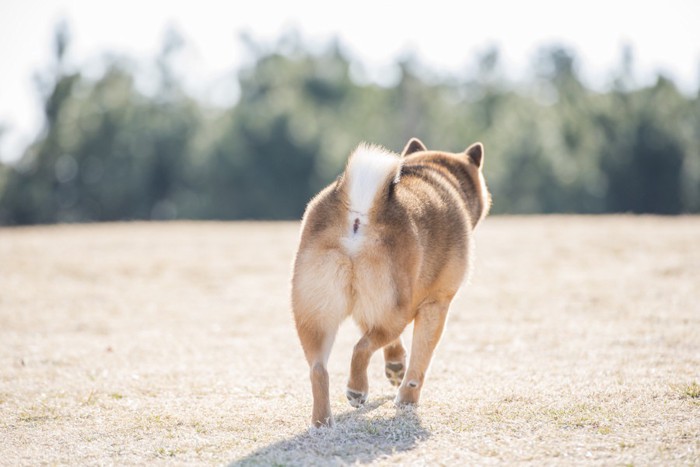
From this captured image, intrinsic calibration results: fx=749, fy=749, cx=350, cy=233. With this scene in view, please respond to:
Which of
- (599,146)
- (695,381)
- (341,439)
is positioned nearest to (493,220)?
(695,381)

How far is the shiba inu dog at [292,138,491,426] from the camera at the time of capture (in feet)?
14.8

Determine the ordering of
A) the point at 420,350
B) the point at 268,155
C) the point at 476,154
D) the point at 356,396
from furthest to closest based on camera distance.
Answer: the point at 268,155 → the point at 476,154 → the point at 420,350 → the point at 356,396

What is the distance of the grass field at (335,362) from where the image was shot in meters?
4.48

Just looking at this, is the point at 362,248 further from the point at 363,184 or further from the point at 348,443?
the point at 348,443

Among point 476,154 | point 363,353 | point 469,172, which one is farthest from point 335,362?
point 363,353

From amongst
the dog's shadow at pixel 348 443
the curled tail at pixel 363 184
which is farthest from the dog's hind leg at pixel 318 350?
the curled tail at pixel 363 184

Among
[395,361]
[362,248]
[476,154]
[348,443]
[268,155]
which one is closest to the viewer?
[348,443]

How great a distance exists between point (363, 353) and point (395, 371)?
1087 mm

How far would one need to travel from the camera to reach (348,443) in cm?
444

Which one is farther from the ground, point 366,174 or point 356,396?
point 366,174

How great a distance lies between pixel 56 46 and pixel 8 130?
4.54 metres

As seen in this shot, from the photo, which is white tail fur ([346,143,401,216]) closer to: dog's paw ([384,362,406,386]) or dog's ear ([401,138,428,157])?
dog's paw ([384,362,406,386])

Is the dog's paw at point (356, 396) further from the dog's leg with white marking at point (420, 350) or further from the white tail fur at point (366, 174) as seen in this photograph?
the white tail fur at point (366, 174)

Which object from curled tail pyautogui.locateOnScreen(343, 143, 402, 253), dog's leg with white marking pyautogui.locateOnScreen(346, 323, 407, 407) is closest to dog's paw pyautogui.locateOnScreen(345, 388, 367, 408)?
dog's leg with white marking pyautogui.locateOnScreen(346, 323, 407, 407)
